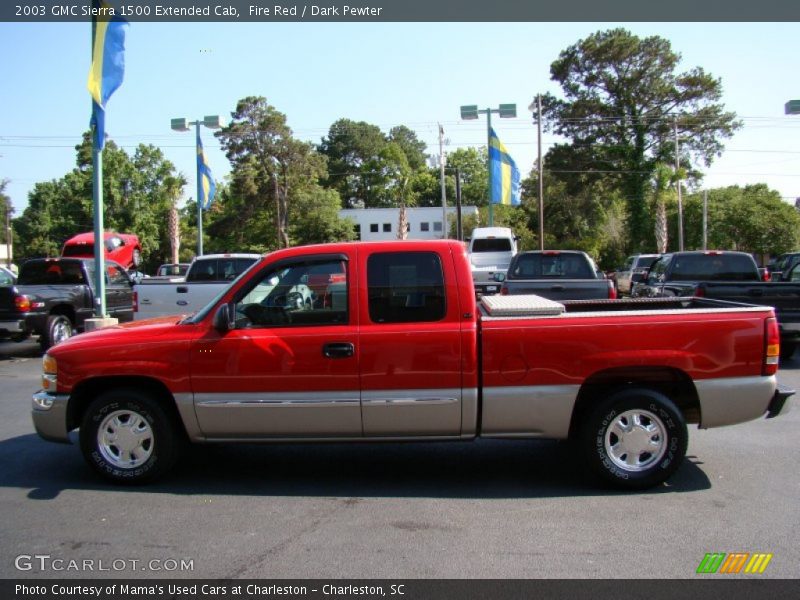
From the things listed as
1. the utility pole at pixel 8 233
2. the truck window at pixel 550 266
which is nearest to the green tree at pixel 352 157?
the utility pole at pixel 8 233

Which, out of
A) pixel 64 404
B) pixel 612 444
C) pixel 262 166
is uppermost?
pixel 262 166

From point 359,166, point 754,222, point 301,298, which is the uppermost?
point 359,166

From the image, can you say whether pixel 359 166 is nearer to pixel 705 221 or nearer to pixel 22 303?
pixel 705 221

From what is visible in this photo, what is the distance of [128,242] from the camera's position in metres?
39.4

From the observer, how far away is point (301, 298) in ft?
17.8

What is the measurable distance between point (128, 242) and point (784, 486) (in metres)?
38.8

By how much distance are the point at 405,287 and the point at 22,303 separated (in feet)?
34.0

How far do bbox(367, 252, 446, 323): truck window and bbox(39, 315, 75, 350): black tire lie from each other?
10234 mm

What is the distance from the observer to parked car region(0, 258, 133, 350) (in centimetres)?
1298

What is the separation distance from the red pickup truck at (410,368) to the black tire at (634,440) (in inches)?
0.4

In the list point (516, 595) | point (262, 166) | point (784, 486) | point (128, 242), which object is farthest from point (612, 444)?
point (262, 166)

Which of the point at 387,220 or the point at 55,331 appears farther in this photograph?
the point at 387,220

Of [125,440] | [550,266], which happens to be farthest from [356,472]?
[550,266]

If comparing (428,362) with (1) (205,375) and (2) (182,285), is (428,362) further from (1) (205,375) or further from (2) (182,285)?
(2) (182,285)
